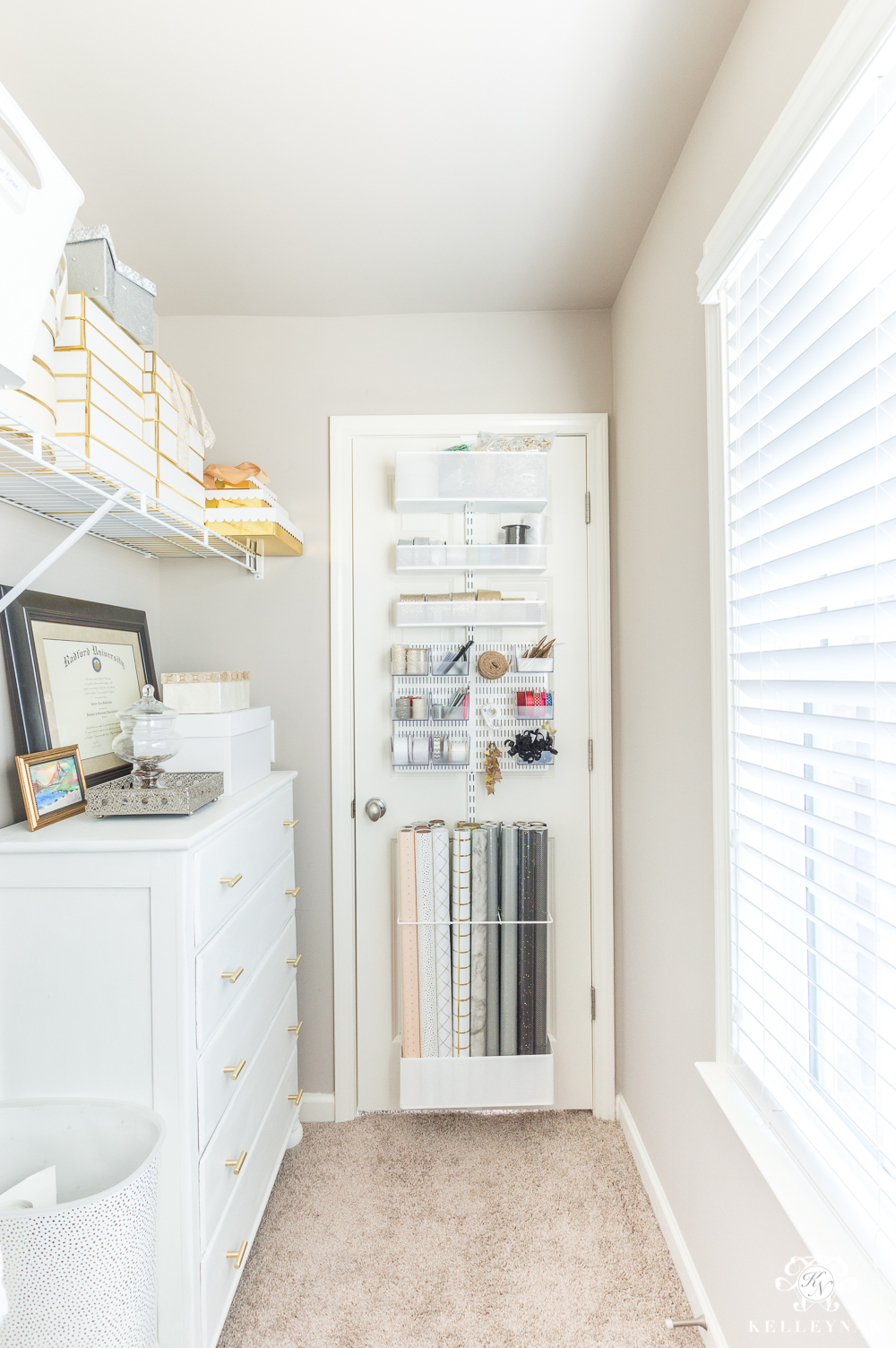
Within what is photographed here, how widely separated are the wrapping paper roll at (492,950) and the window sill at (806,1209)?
0.80 metres

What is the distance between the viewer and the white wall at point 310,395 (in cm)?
223

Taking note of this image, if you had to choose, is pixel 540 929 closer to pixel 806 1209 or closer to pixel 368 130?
pixel 806 1209

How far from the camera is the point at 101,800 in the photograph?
1.41 metres

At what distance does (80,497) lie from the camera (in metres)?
1.45

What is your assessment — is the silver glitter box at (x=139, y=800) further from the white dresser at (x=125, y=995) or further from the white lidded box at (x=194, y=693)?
the white lidded box at (x=194, y=693)

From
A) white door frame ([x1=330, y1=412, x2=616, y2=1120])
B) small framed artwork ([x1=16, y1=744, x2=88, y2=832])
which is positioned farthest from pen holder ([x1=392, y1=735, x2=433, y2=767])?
small framed artwork ([x1=16, y1=744, x2=88, y2=832])

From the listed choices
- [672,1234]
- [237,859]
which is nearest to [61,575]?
[237,859]

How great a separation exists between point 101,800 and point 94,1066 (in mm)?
492

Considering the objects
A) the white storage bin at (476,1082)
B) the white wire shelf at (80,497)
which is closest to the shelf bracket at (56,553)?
the white wire shelf at (80,497)

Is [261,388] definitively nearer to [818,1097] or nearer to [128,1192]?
→ [128,1192]

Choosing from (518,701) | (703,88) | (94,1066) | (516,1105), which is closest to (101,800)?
(94,1066)

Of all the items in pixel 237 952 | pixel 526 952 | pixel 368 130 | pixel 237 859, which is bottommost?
pixel 526 952

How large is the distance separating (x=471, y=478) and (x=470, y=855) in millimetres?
1159

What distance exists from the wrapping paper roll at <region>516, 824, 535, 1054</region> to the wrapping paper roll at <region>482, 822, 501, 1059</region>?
0.06 meters
